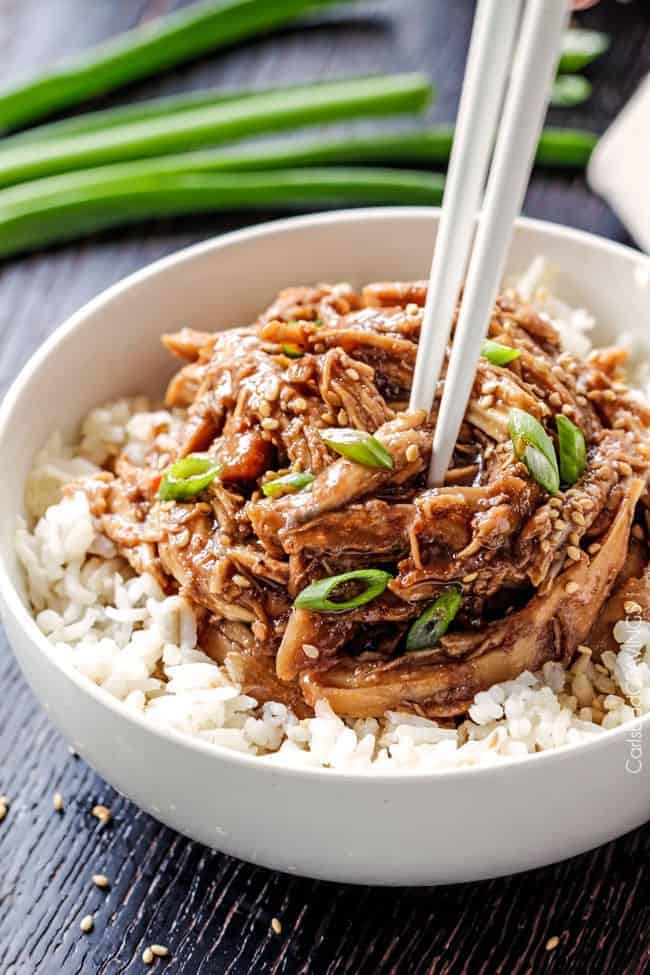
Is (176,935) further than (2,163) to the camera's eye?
No

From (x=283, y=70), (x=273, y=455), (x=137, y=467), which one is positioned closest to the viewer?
(x=273, y=455)

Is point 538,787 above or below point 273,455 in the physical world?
below

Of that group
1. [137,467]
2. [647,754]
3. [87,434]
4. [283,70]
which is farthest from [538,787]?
[283,70]

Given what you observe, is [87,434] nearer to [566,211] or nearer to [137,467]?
[137,467]

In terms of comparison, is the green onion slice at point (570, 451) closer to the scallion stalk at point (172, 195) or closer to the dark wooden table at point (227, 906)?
the dark wooden table at point (227, 906)

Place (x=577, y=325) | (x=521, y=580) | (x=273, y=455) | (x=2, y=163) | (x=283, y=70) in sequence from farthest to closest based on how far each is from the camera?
1. (x=283, y=70)
2. (x=2, y=163)
3. (x=577, y=325)
4. (x=273, y=455)
5. (x=521, y=580)

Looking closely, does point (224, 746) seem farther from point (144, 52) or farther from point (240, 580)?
point (144, 52)

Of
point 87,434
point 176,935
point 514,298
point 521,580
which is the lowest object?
point 176,935

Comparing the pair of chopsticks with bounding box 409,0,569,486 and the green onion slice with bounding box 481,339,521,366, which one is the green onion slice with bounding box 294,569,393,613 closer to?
the pair of chopsticks with bounding box 409,0,569,486
